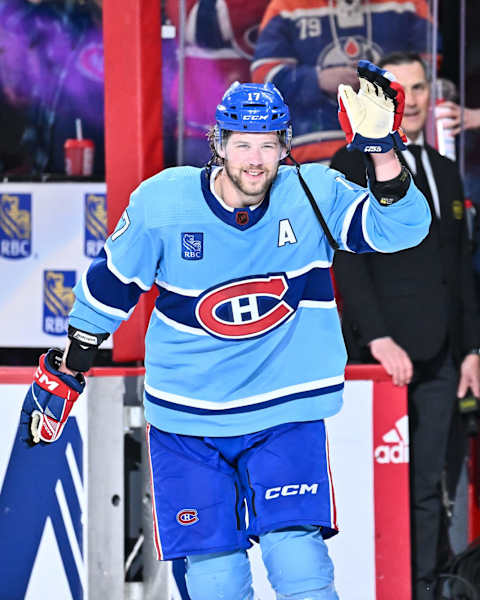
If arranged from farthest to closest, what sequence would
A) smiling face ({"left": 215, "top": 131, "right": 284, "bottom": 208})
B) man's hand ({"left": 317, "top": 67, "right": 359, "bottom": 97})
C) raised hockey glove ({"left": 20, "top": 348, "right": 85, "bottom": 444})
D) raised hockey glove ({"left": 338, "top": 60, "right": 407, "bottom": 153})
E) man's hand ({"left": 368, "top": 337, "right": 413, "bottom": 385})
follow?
1. man's hand ({"left": 317, "top": 67, "right": 359, "bottom": 97})
2. man's hand ({"left": 368, "top": 337, "right": 413, "bottom": 385})
3. raised hockey glove ({"left": 20, "top": 348, "right": 85, "bottom": 444})
4. smiling face ({"left": 215, "top": 131, "right": 284, "bottom": 208})
5. raised hockey glove ({"left": 338, "top": 60, "right": 407, "bottom": 153})

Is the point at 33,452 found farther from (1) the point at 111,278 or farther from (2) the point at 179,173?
(2) the point at 179,173

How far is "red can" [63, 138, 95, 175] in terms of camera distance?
6.32 meters

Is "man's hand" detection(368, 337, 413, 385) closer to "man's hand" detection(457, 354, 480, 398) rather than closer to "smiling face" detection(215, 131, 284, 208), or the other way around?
"man's hand" detection(457, 354, 480, 398)

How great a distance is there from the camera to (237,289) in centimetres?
308

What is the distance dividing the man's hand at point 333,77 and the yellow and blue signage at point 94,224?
1.74 meters

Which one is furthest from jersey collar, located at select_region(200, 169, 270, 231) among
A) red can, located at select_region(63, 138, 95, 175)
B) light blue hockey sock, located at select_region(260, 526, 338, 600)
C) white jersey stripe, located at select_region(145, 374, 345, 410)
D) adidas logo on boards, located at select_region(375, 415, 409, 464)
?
red can, located at select_region(63, 138, 95, 175)

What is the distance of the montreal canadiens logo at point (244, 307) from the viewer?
309cm

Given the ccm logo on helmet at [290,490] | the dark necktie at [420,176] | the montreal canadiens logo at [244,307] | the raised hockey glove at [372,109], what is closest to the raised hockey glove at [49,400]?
the montreal canadiens logo at [244,307]

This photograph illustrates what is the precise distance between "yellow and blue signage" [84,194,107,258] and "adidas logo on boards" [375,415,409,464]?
8.76 feet

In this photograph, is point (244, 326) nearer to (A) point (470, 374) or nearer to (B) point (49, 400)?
(B) point (49, 400)

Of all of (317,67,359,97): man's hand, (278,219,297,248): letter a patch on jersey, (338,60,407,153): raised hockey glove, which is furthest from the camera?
(317,67,359,97): man's hand

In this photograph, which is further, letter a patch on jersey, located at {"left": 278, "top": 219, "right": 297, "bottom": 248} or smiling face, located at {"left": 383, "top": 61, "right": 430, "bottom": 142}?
smiling face, located at {"left": 383, "top": 61, "right": 430, "bottom": 142}

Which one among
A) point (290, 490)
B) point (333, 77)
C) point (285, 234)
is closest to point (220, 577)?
point (290, 490)

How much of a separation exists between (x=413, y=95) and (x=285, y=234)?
1580 mm
